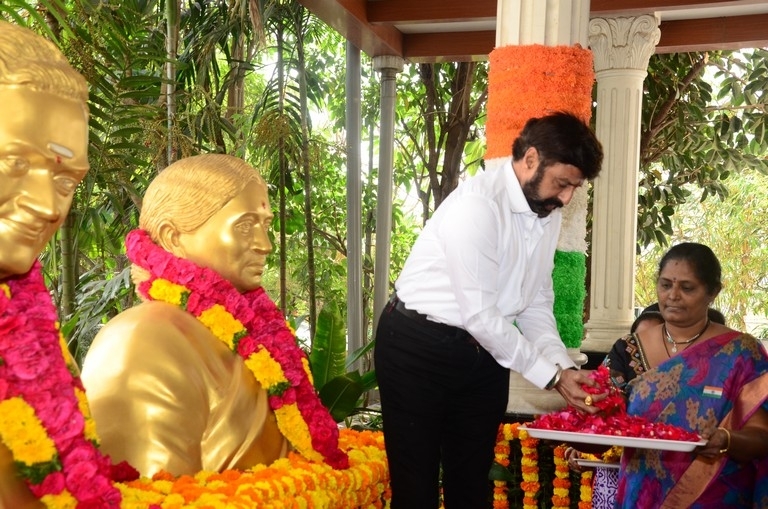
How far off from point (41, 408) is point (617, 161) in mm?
7016

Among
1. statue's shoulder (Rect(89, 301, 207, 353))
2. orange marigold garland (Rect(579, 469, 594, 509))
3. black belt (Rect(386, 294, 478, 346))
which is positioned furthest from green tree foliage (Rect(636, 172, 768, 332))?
statue's shoulder (Rect(89, 301, 207, 353))

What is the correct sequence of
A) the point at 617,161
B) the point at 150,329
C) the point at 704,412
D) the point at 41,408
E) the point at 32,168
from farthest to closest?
the point at 617,161 → the point at 704,412 → the point at 150,329 → the point at 41,408 → the point at 32,168

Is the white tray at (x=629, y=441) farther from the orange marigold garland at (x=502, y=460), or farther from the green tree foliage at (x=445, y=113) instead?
the green tree foliage at (x=445, y=113)

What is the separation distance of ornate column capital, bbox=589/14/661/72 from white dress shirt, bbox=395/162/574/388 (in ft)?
16.5

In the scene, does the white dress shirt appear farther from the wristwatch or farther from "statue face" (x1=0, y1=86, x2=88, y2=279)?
"statue face" (x1=0, y1=86, x2=88, y2=279)

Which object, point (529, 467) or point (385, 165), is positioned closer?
point (529, 467)

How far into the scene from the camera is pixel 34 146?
1119mm

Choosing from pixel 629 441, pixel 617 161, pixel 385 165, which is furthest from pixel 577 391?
pixel 385 165

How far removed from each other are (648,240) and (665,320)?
23.6 ft

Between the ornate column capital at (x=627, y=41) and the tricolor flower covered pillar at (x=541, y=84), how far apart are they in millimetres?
2947

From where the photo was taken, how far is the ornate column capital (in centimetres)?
764

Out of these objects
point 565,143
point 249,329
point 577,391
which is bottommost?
point 577,391

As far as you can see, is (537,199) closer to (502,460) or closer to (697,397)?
(697,397)

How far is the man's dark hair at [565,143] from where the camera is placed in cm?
278
